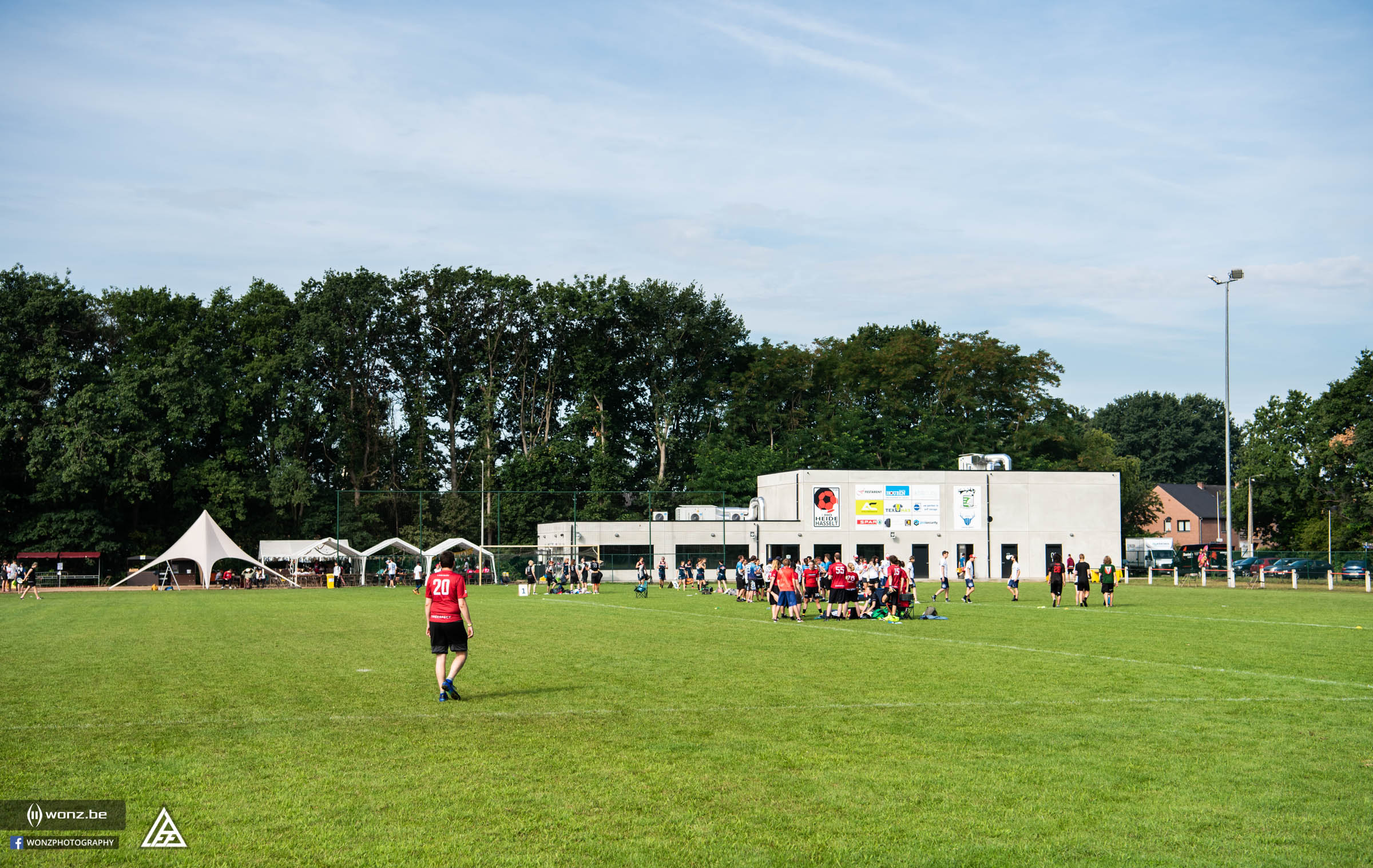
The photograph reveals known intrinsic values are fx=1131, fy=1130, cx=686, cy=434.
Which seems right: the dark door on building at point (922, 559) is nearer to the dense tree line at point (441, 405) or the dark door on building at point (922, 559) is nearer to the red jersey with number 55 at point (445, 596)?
the dense tree line at point (441, 405)

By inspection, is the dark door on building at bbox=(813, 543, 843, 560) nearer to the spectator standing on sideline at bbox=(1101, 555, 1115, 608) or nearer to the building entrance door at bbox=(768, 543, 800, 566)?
the building entrance door at bbox=(768, 543, 800, 566)

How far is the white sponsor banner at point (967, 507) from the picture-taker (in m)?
61.8

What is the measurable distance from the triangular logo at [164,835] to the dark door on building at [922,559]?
184 ft

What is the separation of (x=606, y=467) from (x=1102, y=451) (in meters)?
42.9

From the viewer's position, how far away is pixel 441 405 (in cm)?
7288

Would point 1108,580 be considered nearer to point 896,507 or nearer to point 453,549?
point 896,507

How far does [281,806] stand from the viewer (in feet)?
25.2

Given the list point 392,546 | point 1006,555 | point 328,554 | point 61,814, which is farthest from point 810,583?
point 1006,555

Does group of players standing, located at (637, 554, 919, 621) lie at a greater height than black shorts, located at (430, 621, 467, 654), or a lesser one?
lesser

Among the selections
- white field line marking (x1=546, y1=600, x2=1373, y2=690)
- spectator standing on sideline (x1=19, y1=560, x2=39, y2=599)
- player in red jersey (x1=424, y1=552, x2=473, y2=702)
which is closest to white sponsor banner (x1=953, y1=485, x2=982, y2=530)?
white field line marking (x1=546, y1=600, x2=1373, y2=690)

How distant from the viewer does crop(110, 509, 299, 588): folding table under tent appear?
50781 mm

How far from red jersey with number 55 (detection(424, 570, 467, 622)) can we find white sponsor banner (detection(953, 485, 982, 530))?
2028 inches

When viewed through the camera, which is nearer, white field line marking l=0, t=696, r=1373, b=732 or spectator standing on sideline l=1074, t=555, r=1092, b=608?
white field line marking l=0, t=696, r=1373, b=732

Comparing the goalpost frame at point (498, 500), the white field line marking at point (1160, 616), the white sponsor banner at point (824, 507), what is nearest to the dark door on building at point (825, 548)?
the white sponsor banner at point (824, 507)
